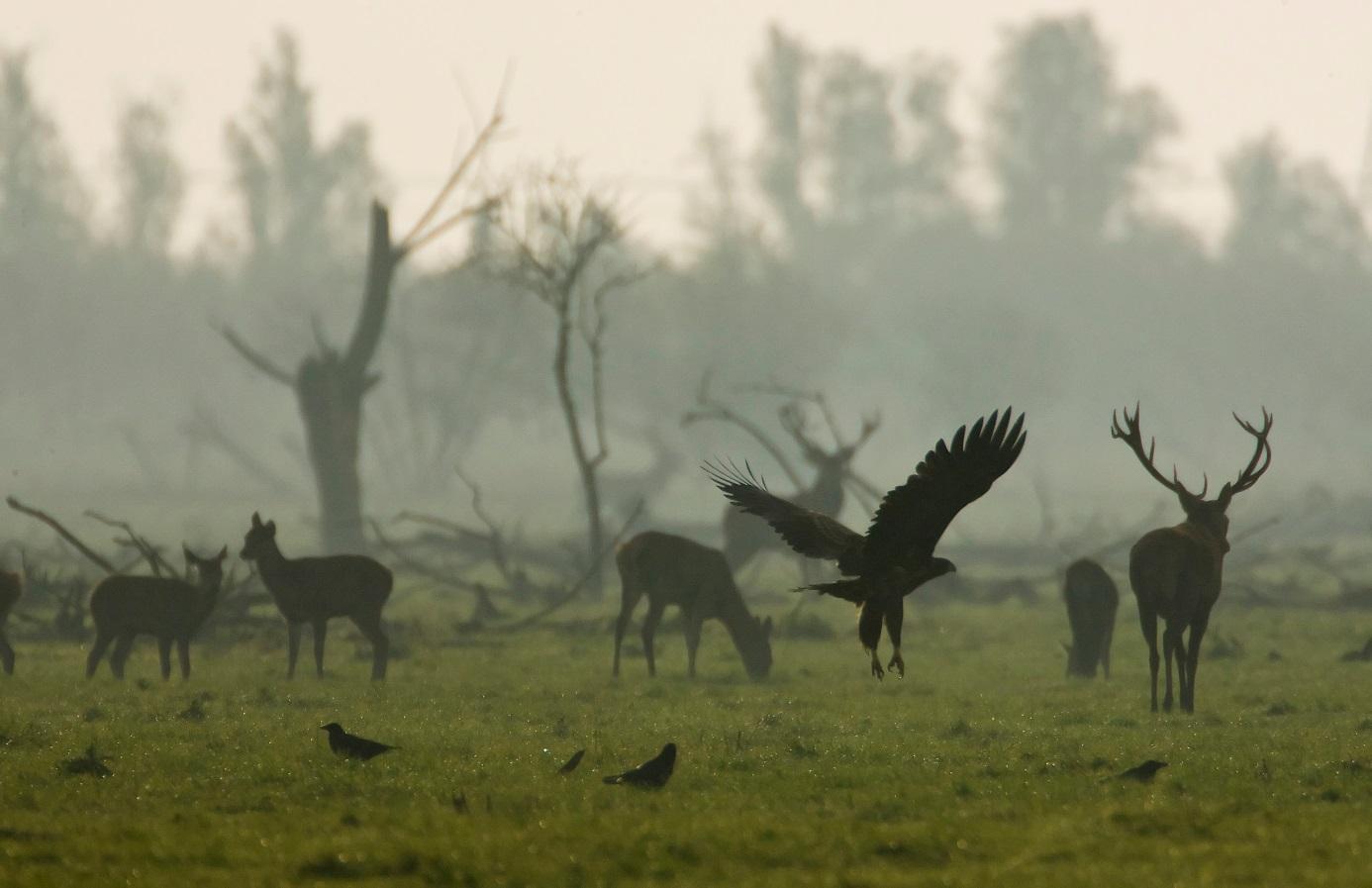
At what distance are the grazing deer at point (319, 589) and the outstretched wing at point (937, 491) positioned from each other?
25.0 feet

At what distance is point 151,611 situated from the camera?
1717 cm

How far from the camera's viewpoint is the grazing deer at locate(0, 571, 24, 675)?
1706cm

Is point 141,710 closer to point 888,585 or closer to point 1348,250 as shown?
point 888,585

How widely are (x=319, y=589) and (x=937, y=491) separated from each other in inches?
339

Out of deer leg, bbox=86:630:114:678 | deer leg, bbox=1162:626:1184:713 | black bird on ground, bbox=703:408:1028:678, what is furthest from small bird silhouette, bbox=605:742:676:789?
deer leg, bbox=86:630:114:678

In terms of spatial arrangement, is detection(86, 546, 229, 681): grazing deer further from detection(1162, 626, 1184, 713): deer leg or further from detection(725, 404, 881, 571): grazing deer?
detection(725, 404, 881, 571): grazing deer

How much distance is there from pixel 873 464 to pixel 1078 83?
34.3m

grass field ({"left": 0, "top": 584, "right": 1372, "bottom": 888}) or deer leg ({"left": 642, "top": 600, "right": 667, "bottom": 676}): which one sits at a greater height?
deer leg ({"left": 642, "top": 600, "right": 667, "bottom": 676})

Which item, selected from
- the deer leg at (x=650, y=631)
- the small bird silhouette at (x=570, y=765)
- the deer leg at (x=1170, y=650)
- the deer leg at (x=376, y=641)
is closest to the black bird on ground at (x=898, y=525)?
the small bird silhouette at (x=570, y=765)

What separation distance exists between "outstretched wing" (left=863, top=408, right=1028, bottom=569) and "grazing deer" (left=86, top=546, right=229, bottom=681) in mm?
8160

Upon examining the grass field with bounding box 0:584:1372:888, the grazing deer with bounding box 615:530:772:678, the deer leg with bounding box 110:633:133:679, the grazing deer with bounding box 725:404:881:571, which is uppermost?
the grazing deer with bounding box 725:404:881:571

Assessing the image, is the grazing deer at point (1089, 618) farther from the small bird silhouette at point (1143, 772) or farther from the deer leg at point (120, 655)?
the deer leg at point (120, 655)

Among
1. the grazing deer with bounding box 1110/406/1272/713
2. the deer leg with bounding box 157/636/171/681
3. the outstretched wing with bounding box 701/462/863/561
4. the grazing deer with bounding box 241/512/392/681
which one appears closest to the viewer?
the outstretched wing with bounding box 701/462/863/561

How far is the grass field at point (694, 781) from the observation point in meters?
Answer: 8.32
